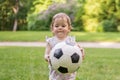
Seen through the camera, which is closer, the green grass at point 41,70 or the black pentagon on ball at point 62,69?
the black pentagon on ball at point 62,69

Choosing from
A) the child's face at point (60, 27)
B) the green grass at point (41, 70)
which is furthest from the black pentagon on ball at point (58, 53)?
the green grass at point (41, 70)

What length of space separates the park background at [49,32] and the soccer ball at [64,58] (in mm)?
2367

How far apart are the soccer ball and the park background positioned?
2367mm

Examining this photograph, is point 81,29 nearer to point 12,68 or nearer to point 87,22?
point 87,22

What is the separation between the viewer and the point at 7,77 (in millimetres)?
6262

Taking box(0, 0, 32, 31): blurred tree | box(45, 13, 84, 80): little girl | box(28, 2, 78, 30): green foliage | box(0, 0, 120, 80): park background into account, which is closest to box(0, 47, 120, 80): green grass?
box(0, 0, 120, 80): park background

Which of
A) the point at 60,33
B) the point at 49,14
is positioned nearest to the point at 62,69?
the point at 60,33

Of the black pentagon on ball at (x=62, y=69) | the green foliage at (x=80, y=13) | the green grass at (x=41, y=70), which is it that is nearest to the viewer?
the black pentagon on ball at (x=62, y=69)

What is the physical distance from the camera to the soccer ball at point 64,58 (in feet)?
12.5

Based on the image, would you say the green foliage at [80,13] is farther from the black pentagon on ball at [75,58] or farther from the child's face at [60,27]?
the black pentagon on ball at [75,58]

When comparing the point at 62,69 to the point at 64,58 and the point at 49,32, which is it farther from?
the point at 49,32

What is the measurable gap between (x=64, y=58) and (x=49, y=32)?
18.1 m

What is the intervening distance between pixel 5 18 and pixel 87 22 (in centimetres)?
1053

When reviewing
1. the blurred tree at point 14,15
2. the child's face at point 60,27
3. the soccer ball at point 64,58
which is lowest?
the blurred tree at point 14,15
